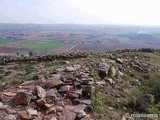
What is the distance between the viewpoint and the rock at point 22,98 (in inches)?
214

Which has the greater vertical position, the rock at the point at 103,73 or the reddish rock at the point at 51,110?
the rock at the point at 103,73

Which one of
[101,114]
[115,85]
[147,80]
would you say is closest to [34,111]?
[101,114]

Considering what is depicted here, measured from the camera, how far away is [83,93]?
647 cm

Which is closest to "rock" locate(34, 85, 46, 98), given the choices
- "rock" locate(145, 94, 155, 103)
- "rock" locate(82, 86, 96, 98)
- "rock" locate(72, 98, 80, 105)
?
"rock" locate(72, 98, 80, 105)

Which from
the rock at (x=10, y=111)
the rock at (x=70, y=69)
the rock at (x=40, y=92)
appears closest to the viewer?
the rock at (x=10, y=111)

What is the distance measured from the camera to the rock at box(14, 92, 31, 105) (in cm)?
543

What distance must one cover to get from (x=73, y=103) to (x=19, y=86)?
53.9 inches

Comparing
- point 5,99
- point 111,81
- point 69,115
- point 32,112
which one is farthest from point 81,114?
point 111,81

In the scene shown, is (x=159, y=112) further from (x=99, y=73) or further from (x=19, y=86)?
(x=19, y=86)

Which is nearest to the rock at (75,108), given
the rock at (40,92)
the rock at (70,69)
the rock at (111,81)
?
the rock at (40,92)

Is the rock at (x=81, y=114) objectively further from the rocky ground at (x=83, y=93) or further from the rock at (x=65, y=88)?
the rock at (x=65, y=88)

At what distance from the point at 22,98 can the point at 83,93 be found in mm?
1572

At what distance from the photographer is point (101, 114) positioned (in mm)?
5840

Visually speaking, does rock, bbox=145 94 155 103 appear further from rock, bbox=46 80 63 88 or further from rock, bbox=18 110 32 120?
rock, bbox=18 110 32 120
